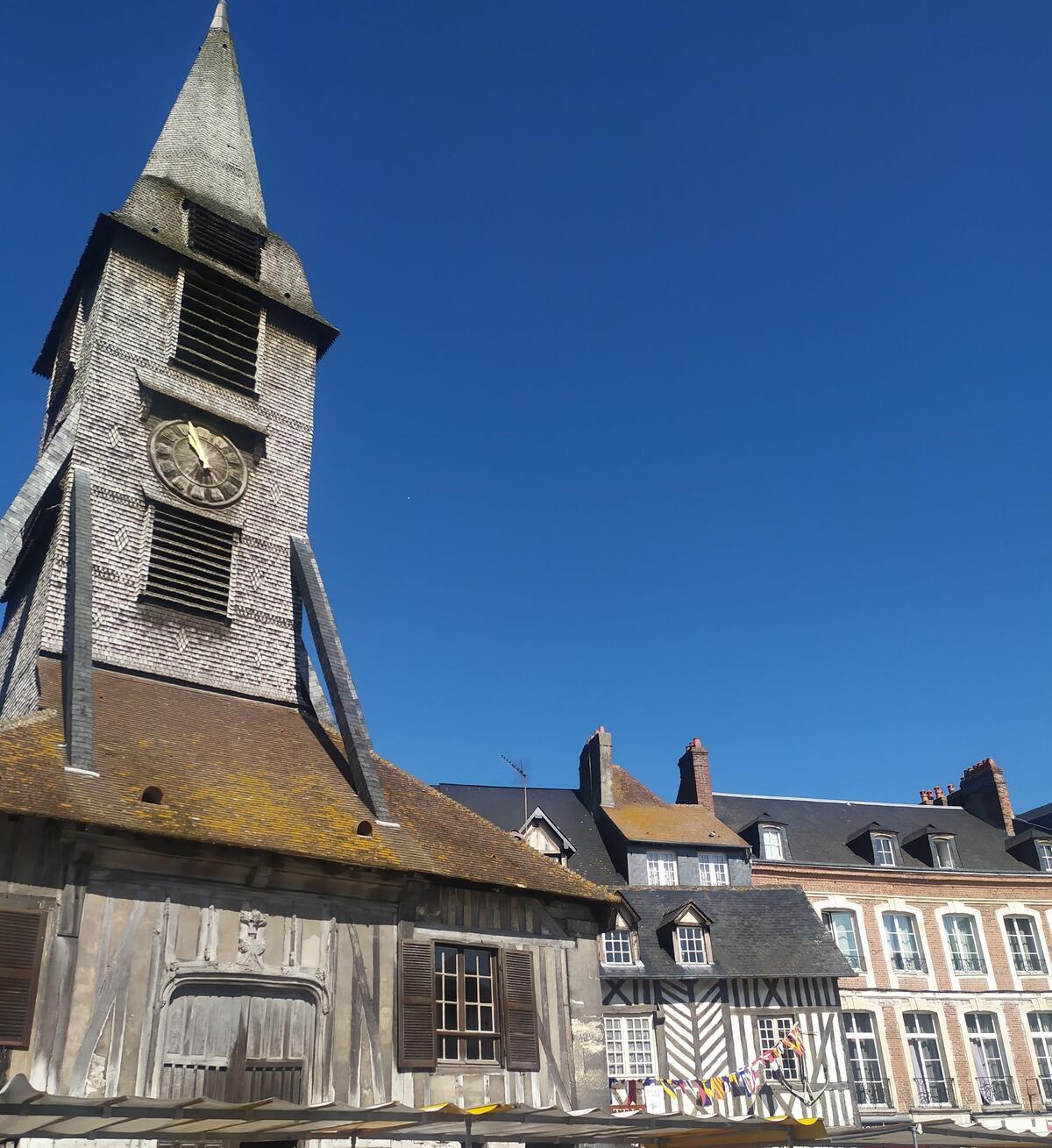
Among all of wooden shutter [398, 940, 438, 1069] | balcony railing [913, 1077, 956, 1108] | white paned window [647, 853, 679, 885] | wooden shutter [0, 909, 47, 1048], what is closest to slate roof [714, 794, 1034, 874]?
white paned window [647, 853, 679, 885]

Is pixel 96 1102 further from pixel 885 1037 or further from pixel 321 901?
pixel 885 1037

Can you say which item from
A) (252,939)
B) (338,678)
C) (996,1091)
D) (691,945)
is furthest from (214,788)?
(996,1091)

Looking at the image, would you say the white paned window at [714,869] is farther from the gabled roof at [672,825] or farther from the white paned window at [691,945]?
the white paned window at [691,945]

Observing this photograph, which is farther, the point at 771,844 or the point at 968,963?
Answer: the point at 771,844

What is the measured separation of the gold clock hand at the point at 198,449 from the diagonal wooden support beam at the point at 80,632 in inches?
71.1

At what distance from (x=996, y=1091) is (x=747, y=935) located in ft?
25.6

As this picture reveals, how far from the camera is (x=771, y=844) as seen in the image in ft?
86.5

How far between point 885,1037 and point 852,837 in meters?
5.37

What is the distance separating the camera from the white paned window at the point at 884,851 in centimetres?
2684

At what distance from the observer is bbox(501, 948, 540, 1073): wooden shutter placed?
38.1 ft

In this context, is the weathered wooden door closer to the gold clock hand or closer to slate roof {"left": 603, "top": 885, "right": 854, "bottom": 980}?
the gold clock hand

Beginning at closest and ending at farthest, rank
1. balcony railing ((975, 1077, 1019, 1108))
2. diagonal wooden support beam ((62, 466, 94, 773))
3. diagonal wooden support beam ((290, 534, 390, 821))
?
diagonal wooden support beam ((62, 466, 94, 773)) < diagonal wooden support beam ((290, 534, 390, 821)) < balcony railing ((975, 1077, 1019, 1108))

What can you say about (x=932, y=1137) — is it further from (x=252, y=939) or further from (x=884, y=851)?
(x=884, y=851)

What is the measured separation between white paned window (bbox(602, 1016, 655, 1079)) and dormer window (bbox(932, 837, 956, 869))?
10.7 meters
